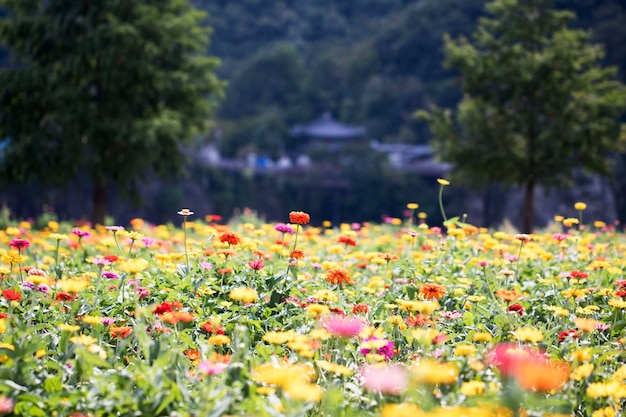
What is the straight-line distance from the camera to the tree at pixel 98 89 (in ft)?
32.5

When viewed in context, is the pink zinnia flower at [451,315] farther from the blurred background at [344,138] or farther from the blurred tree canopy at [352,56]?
the blurred tree canopy at [352,56]

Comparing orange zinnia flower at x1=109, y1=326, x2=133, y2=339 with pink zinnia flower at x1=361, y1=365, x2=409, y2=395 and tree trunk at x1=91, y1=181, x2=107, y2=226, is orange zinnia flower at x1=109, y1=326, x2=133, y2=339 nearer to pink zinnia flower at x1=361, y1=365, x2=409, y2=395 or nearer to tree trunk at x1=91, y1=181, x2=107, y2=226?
pink zinnia flower at x1=361, y1=365, x2=409, y2=395

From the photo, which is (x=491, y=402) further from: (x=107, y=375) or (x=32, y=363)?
(x=32, y=363)

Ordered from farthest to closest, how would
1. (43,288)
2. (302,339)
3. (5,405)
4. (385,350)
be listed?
1. (43,288)
2. (385,350)
3. (302,339)
4. (5,405)

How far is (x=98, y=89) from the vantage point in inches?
426

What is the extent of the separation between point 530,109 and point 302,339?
10817 millimetres

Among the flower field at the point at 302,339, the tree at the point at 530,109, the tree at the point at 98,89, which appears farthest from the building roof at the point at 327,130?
the flower field at the point at 302,339

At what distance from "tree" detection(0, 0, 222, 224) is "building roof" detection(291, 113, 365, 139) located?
2910 cm

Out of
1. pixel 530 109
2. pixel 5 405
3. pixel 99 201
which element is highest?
pixel 530 109

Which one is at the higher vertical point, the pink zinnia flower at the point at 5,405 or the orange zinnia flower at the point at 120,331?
the pink zinnia flower at the point at 5,405

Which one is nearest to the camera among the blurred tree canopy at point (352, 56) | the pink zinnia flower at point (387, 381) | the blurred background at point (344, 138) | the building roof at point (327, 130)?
the pink zinnia flower at point (387, 381)

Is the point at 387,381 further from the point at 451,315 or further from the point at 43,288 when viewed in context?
the point at 43,288

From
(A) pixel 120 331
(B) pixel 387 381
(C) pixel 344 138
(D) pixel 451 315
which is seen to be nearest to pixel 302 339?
(B) pixel 387 381

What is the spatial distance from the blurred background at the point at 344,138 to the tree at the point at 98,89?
15.3 metres
